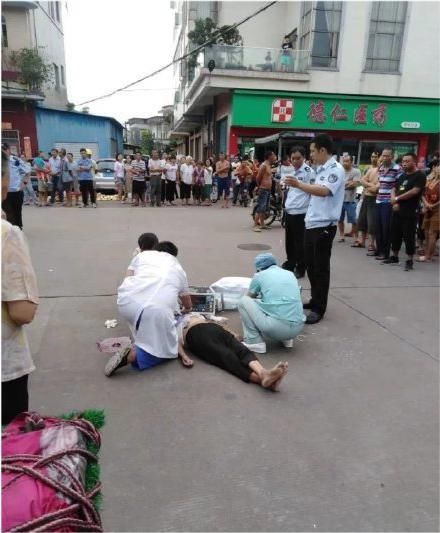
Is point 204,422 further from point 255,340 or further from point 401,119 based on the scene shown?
point 401,119

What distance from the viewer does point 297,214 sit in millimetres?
6047

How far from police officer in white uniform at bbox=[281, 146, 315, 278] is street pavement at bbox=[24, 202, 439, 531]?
0.93m

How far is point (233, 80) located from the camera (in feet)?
60.6

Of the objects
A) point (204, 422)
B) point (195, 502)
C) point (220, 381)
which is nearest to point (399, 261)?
point (220, 381)

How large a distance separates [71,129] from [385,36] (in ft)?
52.4

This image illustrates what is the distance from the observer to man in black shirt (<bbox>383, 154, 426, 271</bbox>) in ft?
21.6

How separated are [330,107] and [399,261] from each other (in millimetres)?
14533

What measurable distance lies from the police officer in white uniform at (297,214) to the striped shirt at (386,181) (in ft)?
5.38

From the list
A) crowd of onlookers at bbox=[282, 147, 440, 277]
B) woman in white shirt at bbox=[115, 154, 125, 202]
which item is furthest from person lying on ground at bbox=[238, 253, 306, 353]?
woman in white shirt at bbox=[115, 154, 125, 202]

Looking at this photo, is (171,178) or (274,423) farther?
(171,178)

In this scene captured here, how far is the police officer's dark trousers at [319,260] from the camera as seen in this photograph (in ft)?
14.9

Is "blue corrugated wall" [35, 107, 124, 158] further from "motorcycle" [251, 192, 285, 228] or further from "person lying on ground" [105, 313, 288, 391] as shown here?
"person lying on ground" [105, 313, 288, 391]

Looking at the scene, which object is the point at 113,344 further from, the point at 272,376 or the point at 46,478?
the point at 46,478

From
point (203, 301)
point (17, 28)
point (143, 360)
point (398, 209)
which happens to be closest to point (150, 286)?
point (143, 360)
